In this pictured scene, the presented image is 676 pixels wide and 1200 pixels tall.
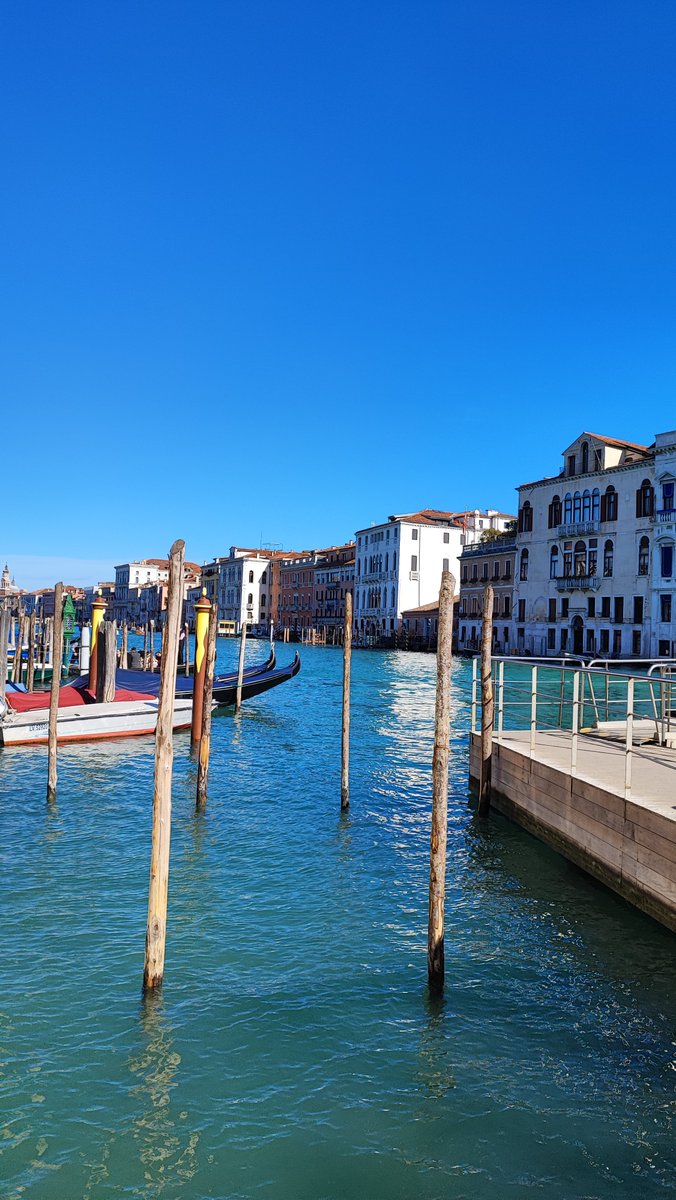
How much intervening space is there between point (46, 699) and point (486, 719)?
30.8 ft

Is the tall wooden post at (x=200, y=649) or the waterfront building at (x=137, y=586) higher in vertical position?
the waterfront building at (x=137, y=586)

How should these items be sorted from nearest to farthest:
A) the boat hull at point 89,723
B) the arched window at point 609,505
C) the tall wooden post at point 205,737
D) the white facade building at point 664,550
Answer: the tall wooden post at point 205,737, the boat hull at point 89,723, the white facade building at point 664,550, the arched window at point 609,505

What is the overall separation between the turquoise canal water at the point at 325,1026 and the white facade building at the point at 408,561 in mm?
51914

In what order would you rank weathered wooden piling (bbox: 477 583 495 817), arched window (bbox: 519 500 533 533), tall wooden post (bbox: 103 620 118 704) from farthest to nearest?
arched window (bbox: 519 500 533 533) → tall wooden post (bbox: 103 620 118 704) → weathered wooden piling (bbox: 477 583 495 817)

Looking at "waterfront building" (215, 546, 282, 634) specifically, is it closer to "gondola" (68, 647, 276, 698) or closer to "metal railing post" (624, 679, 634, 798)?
"gondola" (68, 647, 276, 698)

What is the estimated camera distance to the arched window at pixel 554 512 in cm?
4494

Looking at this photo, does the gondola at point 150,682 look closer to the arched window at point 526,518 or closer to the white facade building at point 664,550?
the white facade building at point 664,550

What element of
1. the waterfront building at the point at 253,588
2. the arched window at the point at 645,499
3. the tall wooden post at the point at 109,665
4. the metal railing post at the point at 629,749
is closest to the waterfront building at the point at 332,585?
the waterfront building at the point at 253,588

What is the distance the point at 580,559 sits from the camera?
43438 mm

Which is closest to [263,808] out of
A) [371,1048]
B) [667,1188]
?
[371,1048]

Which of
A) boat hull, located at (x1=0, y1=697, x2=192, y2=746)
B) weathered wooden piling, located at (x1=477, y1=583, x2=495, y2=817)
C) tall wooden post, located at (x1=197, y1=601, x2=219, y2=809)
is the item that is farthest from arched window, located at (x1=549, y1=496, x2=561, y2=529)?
weathered wooden piling, located at (x1=477, y1=583, x2=495, y2=817)

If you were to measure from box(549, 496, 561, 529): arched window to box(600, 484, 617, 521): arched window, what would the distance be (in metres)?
3.13

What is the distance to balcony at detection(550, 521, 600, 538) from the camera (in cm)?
4235

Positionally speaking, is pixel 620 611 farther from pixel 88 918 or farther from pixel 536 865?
pixel 88 918
